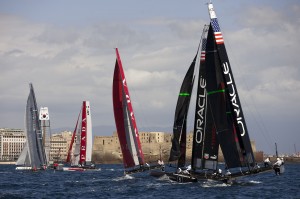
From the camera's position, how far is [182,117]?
4691cm

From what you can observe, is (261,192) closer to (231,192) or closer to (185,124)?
(231,192)

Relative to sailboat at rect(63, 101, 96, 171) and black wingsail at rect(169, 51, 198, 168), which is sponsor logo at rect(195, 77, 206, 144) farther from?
sailboat at rect(63, 101, 96, 171)

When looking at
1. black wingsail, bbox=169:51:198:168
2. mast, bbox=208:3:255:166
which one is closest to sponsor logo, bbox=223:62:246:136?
mast, bbox=208:3:255:166

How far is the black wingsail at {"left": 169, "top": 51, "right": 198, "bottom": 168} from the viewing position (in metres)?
46.2

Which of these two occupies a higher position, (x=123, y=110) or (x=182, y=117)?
(x=123, y=110)

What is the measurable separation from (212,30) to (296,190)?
33.4 feet

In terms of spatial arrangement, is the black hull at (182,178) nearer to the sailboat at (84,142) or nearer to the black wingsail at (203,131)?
the black wingsail at (203,131)

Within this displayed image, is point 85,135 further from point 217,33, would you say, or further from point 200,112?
point 217,33

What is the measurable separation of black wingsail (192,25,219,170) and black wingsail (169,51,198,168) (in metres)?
1.72

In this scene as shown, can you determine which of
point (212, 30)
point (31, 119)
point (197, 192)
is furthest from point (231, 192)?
point (31, 119)

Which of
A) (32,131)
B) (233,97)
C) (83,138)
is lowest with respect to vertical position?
(233,97)

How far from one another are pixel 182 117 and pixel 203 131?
3.27 m

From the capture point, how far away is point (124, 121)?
53.4m

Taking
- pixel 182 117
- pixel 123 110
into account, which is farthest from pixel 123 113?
pixel 182 117
